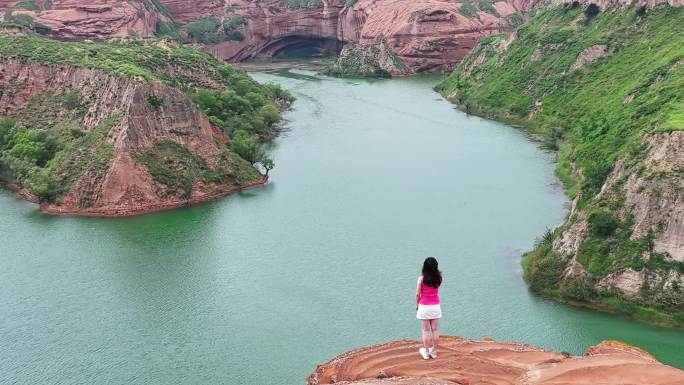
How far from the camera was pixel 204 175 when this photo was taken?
6481 centimetres

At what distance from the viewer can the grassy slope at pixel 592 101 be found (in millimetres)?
41844

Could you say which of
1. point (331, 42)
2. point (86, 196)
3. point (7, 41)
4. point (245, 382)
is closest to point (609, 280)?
point (245, 382)

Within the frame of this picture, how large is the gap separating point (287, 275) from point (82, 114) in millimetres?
32561

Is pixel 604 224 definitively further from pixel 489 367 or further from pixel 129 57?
pixel 129 57

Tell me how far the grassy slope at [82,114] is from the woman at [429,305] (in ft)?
149

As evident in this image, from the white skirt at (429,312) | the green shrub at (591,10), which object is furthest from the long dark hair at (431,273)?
the green shrub at (591,10)

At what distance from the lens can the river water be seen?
37.7 meters

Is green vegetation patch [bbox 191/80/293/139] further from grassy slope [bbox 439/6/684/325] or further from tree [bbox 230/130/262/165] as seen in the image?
grassy slope [bbox 439/6/684/325]

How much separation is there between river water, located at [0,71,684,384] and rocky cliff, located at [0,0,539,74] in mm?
69292

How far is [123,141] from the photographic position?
62125 mm

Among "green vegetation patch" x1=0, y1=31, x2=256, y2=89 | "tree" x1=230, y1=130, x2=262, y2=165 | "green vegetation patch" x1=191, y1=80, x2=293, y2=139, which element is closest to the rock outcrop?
"tree" x1=230, y1=130, x2=262, y2=165

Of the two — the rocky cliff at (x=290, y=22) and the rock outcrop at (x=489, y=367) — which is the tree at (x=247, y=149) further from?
the rocky cliff at (x=290, y=22)

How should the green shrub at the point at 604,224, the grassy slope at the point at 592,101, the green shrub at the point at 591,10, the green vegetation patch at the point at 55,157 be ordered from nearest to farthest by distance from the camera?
the grassy slope at the point at 592,101
the green shrub at the point at 604,224
the green vegetation patch at the point at 55,157
the green shrub at the point at 591,10

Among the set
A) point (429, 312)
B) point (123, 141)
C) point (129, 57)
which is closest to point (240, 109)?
point (129, 57)
